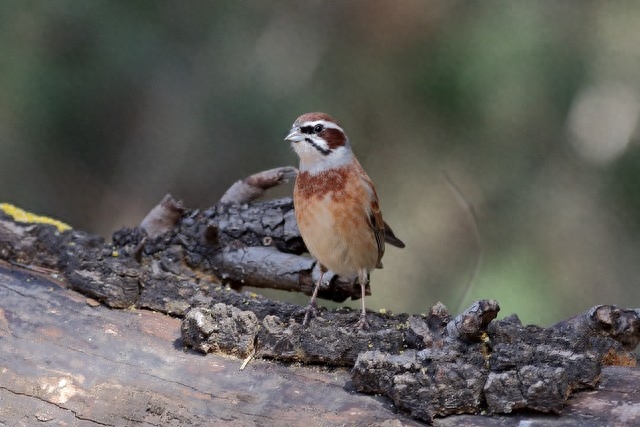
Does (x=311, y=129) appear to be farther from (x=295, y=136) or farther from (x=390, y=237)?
(x=390, y=237)

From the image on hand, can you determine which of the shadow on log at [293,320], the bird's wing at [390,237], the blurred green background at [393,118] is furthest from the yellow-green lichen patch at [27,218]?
the blurred green background at [393,118]

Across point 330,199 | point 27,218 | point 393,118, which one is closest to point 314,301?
point 330,199

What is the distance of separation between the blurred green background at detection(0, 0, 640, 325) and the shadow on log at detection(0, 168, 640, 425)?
138 cm

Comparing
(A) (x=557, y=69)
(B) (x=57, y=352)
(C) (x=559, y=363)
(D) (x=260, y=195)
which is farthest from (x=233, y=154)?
(C) (x=559, y=363)

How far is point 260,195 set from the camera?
180 inches

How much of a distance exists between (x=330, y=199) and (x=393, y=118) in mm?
1724

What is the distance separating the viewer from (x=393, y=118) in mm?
5754

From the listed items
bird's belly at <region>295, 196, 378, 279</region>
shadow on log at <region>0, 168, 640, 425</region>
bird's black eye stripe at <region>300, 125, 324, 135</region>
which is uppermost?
bird's black eye stripe at <region>300, 125, 324, 135</region>

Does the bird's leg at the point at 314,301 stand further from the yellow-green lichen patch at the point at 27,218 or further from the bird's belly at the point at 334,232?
the yellow-green lichen patch at the point at 27,218

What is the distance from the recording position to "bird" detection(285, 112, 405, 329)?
416 cm

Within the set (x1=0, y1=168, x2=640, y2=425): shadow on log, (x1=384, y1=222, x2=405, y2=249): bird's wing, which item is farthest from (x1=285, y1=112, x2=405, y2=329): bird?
(x1=384, y1=222, x2=405, y2=249): bird's wing

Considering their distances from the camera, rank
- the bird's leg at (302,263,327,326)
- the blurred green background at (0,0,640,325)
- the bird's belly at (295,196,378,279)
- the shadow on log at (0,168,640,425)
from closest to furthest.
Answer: the shadow on log at (0,168,640,425) < the bird's leg at (302,263,327,326) < the bird's belly at (295,196,378,279) < the blurred green background at (0,0,640,325)

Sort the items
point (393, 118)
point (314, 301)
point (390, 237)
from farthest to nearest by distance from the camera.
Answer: point (393, 118) → point (390, 237) → point (314, 301)

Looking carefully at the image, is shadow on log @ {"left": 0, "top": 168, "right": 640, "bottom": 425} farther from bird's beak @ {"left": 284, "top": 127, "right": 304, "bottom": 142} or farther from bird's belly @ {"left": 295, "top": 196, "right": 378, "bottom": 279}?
bird's beak @ {"left": 284, "top": 127, "right": 304, "bottom": 142}
